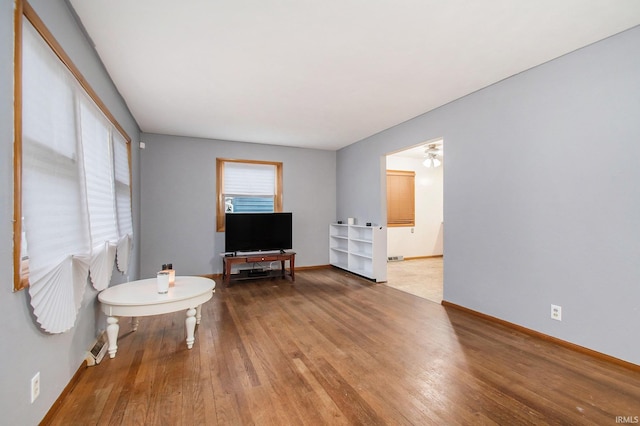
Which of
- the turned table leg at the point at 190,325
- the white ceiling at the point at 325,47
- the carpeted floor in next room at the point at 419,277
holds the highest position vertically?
the white ceiling at the point at 325,47

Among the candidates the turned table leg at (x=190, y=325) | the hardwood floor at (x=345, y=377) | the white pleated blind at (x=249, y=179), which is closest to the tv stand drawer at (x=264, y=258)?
the white pleated blind at (x=249, y=179)

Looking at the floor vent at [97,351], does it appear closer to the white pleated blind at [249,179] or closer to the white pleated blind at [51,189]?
the white pleated blind at [51,189]

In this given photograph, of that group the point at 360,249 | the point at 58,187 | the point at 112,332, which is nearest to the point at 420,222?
the point at 360,249

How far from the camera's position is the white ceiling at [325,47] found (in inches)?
80.0

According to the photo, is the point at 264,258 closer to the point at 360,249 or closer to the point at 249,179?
the point at 249,179

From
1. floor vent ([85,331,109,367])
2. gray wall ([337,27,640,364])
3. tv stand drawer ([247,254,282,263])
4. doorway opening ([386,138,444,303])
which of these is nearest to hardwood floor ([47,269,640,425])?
floor vent ([85,331,109,367])

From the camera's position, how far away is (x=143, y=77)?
3.03m

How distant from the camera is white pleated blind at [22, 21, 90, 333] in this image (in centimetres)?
151

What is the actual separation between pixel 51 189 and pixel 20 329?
30.6 inches

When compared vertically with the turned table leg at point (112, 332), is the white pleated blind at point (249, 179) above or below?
above

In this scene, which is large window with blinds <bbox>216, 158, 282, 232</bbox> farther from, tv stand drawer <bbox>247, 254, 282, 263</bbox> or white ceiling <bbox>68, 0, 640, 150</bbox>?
white ceiling <bbox>68, 0, 640, 150</bbox>

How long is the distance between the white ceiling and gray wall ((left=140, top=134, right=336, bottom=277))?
4.55 feet

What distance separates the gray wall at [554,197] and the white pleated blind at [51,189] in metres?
3.78

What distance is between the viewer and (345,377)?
214 cm
